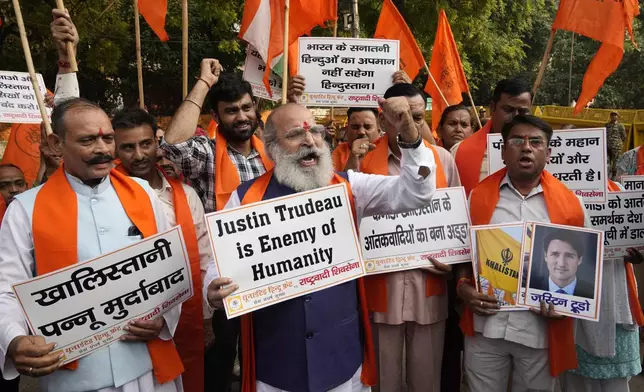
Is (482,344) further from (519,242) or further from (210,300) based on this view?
(210,300)

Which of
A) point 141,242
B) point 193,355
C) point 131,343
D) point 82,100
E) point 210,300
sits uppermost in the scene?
point 82,100

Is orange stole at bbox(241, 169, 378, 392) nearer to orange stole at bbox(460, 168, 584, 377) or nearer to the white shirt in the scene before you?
the white shirt

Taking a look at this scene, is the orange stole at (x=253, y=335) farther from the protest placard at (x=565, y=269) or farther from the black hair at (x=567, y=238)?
the black hair at (x=567, y=238)

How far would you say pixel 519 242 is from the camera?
2844 mm

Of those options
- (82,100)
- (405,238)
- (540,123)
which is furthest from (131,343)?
(540,123)

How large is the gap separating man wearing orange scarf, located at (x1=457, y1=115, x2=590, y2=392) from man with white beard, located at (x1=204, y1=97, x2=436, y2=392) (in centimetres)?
72

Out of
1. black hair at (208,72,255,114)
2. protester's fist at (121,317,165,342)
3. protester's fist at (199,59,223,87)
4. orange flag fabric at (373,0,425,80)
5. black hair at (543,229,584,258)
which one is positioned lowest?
protester's fist at (121,317,165,342)

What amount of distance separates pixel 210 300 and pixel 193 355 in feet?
3.41

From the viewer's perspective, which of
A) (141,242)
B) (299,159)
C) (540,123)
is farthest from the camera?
(540,123)

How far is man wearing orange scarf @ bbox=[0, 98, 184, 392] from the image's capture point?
2285 millimetres

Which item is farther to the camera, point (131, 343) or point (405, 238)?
point (405, 238)

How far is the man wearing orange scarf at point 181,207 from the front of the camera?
3096mm

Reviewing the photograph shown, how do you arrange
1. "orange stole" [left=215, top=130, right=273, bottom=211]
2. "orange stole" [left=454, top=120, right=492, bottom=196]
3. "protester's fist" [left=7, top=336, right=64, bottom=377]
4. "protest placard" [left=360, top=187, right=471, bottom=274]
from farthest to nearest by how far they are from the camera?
1. "orange stole" [left=454, top=120, right=492, bottom=196]
2. "orange stole" [left=215, top=130, right=273, bottom=211]
3. "protest placard" [left=360, top=187, right=471, bottom=274]
4. "protester's fist" [left=7, top=336, right=64, bottom=377]

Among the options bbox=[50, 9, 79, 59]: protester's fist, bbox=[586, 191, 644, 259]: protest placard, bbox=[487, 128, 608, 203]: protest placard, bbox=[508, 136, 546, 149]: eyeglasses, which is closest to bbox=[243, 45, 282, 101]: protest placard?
bbox=[50, 9, 79, 59]: protester's fist
